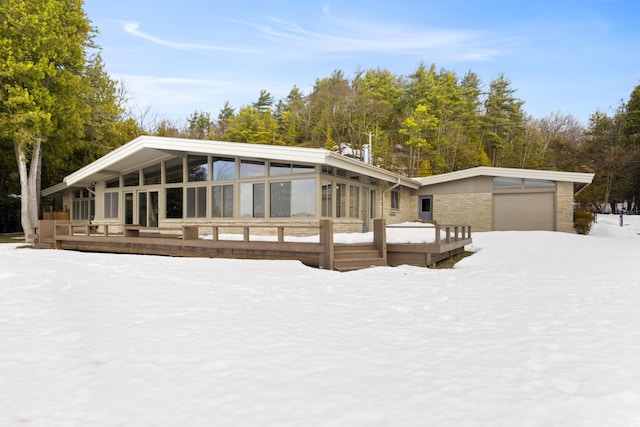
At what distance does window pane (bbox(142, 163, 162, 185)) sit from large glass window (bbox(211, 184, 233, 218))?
3288 mm

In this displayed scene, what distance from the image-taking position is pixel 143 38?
30047 millimetres

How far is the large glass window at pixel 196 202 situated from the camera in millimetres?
13414

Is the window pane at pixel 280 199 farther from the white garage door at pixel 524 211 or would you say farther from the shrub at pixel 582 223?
the shrub at pixel 582 223

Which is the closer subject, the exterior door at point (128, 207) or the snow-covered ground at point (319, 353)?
the snow-covered ground at point (319, 353)

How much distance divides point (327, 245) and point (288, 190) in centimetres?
434

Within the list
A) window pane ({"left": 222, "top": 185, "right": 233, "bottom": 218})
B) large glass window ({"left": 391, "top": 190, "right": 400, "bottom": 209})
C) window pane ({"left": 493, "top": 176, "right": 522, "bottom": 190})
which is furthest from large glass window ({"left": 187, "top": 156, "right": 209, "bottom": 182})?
window pane ({"left": 493, "top": 176, "right": 522, "bottom": 190})

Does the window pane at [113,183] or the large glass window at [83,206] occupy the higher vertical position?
the window pane at [113,183]

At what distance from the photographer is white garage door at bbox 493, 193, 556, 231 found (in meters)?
16.1

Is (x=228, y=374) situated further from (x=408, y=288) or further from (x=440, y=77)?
(x=440, y=77)

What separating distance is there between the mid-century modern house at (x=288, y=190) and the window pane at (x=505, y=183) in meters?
0.04

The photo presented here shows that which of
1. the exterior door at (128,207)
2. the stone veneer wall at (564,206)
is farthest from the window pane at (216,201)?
the stone veneer wall at (564,206)

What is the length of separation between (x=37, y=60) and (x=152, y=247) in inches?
461

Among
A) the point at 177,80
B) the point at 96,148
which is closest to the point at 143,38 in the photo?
the point at 177,80

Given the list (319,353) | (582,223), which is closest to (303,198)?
(319,353)
